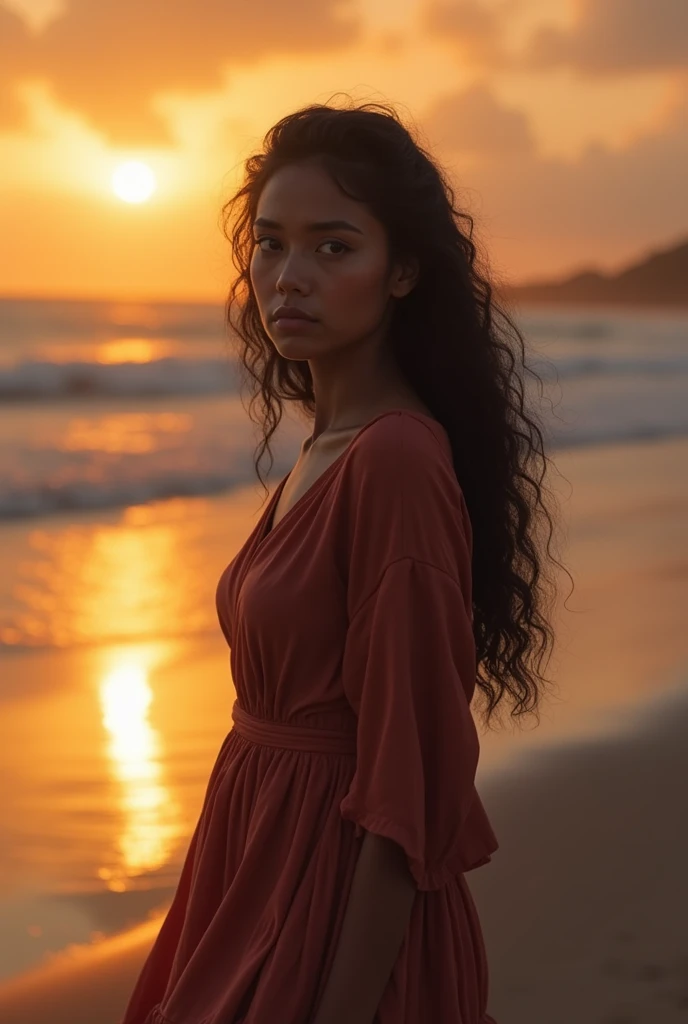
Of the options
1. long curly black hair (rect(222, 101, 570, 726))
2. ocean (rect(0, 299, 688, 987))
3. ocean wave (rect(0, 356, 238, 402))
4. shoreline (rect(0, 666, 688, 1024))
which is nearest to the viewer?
long curly black hair (rect(222, 101, 570, 726))

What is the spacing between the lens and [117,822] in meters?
4.47

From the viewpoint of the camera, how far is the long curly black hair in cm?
190

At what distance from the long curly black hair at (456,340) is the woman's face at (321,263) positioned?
0.10 feet

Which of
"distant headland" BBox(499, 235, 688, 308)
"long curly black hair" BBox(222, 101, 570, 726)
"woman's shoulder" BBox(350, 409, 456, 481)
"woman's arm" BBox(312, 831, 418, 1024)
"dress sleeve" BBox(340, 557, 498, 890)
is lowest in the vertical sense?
"woman's arm" BBox(312, 831, 418, 1024)

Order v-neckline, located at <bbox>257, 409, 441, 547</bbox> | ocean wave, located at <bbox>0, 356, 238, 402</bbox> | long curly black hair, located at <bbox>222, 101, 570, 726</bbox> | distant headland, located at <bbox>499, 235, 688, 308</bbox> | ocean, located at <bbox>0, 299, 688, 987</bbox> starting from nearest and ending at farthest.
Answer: v-neckline, located at <bbox>257, 409, 441, 547</bbox> → long curly black hair, located at <bbox>222, 101, 570, 726</bbox> → ocean, located at <bbox>0, 299, 688, 987</bbox> → ocean wave, located at <bbox>0, 356, 238, 402</bbox> → distant headland, located at <bbox>499, 235, 688, 308</bbox>

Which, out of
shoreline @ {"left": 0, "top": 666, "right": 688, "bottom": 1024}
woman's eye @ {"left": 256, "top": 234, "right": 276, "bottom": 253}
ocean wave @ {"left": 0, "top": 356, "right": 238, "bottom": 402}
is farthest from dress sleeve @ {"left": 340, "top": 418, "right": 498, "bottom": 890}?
ocean wave @ {"left": 0, "top": 356, "right": 238, "bottom": 402}

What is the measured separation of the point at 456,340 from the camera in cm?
198

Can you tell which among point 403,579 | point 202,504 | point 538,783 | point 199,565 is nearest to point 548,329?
point 202,504

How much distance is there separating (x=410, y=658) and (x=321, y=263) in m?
0.61

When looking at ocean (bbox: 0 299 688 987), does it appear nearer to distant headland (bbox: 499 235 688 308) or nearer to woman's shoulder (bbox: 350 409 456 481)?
woman's shoulder (bbox: 350 409 456 481)

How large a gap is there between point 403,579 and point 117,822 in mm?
3131

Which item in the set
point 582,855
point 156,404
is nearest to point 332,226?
point 582,855

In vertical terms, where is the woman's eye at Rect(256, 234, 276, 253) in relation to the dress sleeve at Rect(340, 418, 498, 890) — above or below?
above

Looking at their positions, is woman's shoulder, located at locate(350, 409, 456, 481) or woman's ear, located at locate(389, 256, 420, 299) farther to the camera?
woman's ear, located at locate(389, 256, 420, 299)
